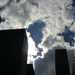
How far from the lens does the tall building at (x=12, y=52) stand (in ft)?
312

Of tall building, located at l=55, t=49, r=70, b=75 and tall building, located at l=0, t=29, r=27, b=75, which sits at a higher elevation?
tall building, located at l=0, t=29, r=27, b=75

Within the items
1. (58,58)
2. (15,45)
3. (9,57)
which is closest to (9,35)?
(15,45)

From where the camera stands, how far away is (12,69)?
312 ft

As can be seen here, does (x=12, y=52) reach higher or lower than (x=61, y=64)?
higher

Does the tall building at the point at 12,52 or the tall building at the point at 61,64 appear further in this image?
the tall building at the point at 61,64

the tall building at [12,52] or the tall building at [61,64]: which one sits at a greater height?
the tall building at [12,52]

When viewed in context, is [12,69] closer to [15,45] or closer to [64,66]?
[15,45]

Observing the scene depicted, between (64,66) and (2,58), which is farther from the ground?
(2,58)

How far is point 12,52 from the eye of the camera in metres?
105

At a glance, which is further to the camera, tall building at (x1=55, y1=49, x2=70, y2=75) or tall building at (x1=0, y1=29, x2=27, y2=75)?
tall building at (x1=55, y1=49, x2=70, y2=75)

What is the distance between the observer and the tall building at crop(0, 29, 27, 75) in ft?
312

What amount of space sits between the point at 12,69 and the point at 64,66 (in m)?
86.6

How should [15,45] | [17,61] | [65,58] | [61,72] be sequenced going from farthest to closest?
[65,58] < [61,72] < [15,45] < [17,61]

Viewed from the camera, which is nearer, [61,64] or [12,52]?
[12,52]
